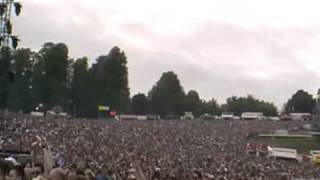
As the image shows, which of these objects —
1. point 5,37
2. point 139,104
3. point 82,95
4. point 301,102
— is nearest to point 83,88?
point 82,95

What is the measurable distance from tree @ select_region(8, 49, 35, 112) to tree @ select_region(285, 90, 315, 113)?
229 ft

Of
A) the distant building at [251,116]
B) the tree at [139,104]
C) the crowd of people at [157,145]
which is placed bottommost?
the crowd of people at [157,145]

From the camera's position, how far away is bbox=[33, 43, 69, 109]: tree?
106750 millimetres

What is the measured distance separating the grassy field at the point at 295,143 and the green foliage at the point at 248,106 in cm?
7003

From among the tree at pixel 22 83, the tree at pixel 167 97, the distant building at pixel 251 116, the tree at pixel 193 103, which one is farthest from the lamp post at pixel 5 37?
the tree at pixel 193 103

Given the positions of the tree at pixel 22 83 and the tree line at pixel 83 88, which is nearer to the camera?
the tree at pixel 22 83

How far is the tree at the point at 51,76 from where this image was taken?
106750 mm

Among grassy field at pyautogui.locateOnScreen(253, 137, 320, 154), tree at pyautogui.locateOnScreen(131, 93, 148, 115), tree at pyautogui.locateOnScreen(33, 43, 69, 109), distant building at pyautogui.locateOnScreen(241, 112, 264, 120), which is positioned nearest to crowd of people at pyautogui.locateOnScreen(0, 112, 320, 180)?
grassy field at pyautogui.locateOnScreen(253, 137, 320, 154)

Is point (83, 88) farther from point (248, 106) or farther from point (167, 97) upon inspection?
point (248, 106)

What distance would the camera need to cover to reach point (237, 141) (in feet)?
256

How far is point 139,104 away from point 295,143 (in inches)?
2067

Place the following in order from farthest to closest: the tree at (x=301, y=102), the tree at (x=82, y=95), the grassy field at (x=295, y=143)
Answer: the tree at (x=301, y=102)
the tree at (x=82, y=95)
the grassy field at (x=295, y=143)

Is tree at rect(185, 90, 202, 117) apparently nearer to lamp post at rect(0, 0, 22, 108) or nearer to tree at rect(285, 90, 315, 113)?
tree at rect(285, 90, 315, 113)

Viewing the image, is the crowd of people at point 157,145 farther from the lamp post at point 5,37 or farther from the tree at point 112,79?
the tree at point 112,79
